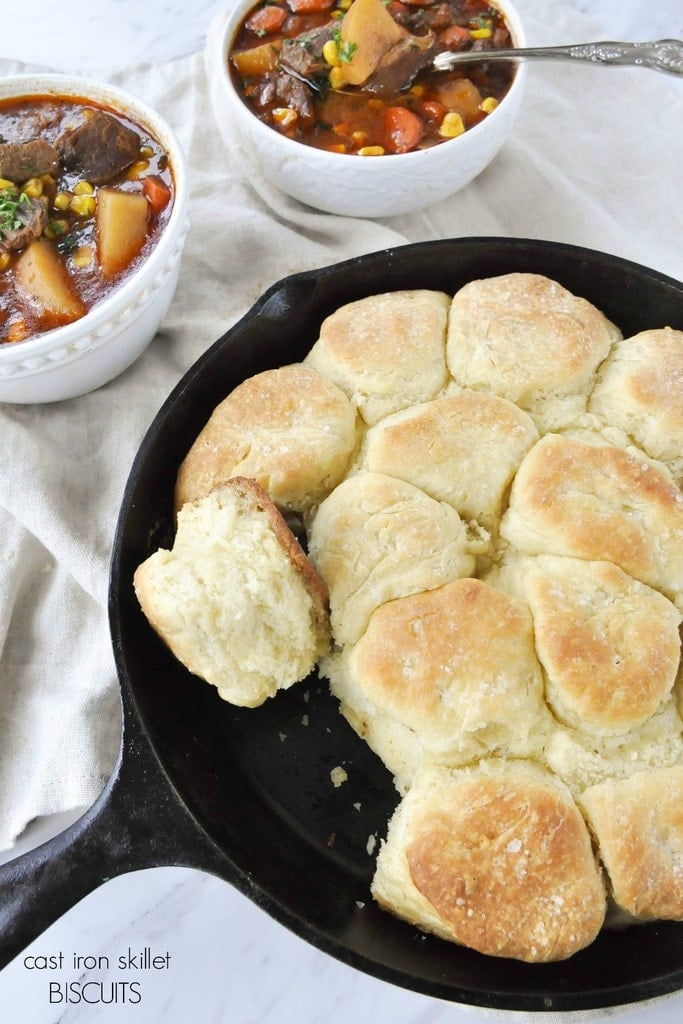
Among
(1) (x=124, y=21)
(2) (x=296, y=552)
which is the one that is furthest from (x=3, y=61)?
(2) (x=296, y=552)

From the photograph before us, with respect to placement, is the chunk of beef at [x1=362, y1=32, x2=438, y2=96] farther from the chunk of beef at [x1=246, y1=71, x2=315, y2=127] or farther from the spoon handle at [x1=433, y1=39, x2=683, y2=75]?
the spoon handle at [x1=433, y1=39, x2=683, y2=75]

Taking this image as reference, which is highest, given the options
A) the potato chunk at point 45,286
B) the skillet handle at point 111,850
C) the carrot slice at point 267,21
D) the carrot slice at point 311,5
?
the carrot slice at point 311,5

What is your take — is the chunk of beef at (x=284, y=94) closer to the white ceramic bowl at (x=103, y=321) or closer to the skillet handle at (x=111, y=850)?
the white ceramic bowl at (x=103, y=321)

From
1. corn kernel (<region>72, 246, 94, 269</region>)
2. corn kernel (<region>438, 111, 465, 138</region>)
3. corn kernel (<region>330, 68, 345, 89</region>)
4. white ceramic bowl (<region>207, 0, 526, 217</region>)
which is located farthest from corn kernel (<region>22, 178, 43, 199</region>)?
corn kernel (<region>438, 111, 465, 138</region>)

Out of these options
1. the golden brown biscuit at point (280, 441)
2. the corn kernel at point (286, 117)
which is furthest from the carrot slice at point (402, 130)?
the golden brown biscuit at point (280, 441)

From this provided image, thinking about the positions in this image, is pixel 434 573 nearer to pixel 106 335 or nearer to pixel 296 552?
pixel 296 552

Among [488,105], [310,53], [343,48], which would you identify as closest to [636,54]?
[488,105]
